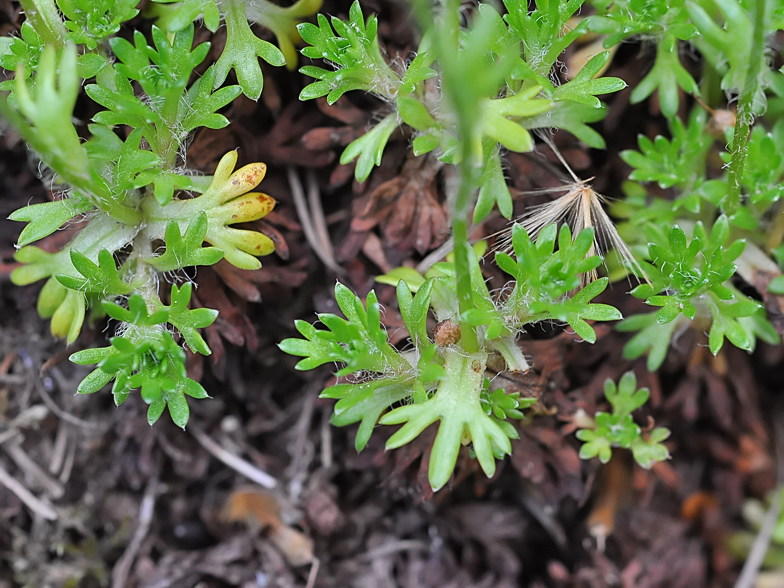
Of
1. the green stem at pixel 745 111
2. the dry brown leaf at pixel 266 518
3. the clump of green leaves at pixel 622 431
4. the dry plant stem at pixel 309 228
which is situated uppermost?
the green stem at pixel 745 111

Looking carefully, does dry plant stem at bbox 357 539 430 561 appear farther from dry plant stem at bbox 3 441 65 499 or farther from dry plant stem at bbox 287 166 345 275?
dry plant stem at bbox 3 441 65 499

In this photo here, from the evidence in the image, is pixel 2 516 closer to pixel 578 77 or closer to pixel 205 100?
pixel 205 100

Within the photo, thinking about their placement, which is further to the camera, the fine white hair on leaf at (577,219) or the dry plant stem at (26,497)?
the dry plant stem at (26,497)

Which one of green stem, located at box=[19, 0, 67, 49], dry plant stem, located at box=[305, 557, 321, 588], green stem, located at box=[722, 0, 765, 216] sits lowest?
dry plant stem, located at box=[305, 557, 321, 588]

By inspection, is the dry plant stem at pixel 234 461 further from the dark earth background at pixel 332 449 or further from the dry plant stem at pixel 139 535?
the dry plant stem at pixel 139 535

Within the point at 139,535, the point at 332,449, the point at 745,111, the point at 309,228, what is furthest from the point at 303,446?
Answer: the point at 745,111

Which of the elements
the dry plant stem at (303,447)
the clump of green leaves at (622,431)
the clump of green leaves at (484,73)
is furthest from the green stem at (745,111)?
the dry plant stem at (303,447)

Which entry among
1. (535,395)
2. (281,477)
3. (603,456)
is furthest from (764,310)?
(281,477)

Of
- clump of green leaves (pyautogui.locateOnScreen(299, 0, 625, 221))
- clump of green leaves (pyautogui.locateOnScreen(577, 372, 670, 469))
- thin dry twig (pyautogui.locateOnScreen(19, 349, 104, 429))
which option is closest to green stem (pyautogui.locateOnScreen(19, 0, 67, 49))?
clump of green leaves (pyautogui.locateOnScreen(299, 0, 625, 221))
